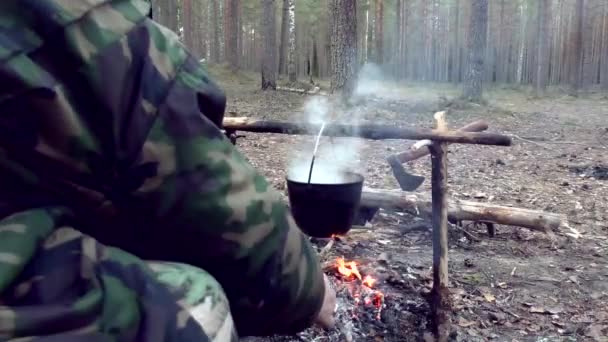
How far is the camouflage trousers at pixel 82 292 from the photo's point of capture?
3.36ft

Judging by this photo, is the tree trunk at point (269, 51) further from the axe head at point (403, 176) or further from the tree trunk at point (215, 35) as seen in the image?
the axe head at point (403, 176)

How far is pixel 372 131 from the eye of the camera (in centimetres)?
376

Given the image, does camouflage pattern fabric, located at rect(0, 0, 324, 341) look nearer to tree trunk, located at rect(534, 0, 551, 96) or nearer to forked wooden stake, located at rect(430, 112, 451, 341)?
forked wooden stake, located at rect(430, 112, 451, 341)

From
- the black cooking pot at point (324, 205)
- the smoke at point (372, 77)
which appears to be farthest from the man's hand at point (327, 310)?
the smoke at point (372, 77)

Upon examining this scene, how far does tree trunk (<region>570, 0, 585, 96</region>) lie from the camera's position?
18156mm

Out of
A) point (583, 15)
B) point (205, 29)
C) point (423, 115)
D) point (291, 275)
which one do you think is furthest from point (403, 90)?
point (291, 275)

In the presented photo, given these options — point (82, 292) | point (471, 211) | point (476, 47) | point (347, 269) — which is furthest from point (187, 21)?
point (82, 292)

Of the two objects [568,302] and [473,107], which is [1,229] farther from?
[473,107]

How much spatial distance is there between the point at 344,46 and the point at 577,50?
9.34 meters

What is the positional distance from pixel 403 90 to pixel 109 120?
19.2 metres

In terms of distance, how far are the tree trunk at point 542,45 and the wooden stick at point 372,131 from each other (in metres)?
16.1

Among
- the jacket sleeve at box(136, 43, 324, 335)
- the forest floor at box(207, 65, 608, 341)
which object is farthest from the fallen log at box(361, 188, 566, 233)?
the jacket sleeve at box(136, 43, 324, 335)

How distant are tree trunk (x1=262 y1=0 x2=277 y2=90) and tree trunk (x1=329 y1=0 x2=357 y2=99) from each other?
4438 mm

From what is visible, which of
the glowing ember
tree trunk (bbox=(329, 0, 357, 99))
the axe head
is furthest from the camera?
tree trunk (bbox=(329, 0, 357, 99))
